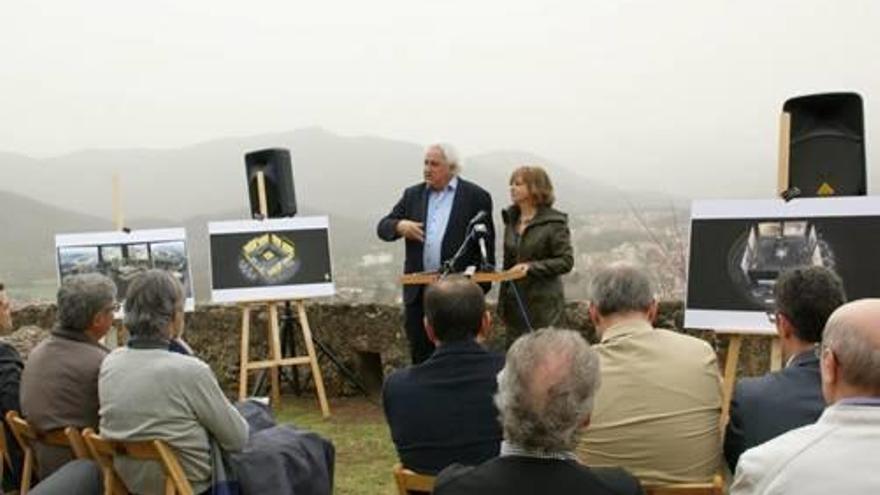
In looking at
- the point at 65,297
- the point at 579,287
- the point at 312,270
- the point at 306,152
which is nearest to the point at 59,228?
the point at 306,152

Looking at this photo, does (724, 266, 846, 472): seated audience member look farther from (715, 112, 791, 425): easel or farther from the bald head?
(715, 112, 791, 425): easel

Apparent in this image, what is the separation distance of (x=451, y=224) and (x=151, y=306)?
2.26m

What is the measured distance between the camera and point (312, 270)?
19.8 feet

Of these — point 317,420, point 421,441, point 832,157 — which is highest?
point 832,157

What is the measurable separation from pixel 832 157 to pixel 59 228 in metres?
7.64

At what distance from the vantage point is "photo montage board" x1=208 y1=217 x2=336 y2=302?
5.95 metres

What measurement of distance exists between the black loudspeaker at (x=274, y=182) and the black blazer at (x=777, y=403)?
441 cm

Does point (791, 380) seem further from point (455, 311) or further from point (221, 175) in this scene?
point (221, 175)

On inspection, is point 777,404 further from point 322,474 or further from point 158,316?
point 158,316

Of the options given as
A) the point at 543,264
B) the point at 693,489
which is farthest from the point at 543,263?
the point at 693,489

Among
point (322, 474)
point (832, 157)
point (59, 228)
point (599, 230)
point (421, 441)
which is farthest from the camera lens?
point (59, 228)

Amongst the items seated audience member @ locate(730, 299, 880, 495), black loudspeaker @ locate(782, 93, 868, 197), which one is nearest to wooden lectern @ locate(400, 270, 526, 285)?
black loudspeaker @ locate(782, 93, 868, 197)

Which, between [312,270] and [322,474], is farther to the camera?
[312,270]

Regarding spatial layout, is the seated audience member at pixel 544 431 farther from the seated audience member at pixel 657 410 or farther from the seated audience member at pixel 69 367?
the seated audience member at pixel 69 367
